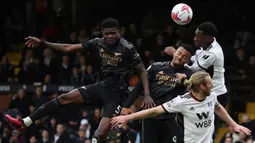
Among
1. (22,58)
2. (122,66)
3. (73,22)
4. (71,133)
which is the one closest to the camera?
(122,66)

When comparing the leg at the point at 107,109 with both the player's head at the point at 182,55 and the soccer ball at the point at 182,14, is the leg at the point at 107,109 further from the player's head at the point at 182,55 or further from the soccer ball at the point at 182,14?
the soccer ball at the point at 182,14

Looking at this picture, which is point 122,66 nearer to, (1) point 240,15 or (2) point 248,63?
(2) point 248,63

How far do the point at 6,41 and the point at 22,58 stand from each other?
235 centimetres

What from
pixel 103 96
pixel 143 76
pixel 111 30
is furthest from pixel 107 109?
pixel 111 30

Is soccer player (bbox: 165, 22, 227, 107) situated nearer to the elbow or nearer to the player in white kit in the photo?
the player in white kit

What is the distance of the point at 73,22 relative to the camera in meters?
22.2

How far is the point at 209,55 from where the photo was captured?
10578mm

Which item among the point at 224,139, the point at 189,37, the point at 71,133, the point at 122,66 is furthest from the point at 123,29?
the point at 122,66

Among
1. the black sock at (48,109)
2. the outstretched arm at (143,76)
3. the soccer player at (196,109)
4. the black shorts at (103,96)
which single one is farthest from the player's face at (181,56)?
the black sock at (48,109)

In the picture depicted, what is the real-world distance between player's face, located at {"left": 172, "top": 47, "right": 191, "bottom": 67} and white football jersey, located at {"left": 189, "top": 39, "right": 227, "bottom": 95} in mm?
274

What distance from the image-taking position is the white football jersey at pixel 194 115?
8984mm

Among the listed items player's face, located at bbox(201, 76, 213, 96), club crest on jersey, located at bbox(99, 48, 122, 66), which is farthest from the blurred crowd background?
player's face, located at bbox(201, 76, 213, 96)

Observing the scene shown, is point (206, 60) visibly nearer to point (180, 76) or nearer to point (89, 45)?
point (180, 76)

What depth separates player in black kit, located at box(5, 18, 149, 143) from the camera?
10719 mm
